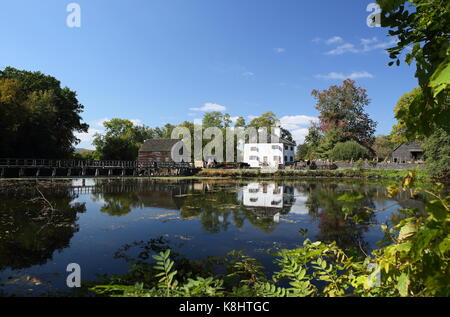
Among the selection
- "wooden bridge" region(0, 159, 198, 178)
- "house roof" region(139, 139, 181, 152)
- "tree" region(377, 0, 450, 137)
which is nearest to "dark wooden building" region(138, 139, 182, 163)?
"house roof" region(139, 139, 181, 152)

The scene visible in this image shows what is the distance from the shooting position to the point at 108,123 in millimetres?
70250

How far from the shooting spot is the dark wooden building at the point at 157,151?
50484 mm

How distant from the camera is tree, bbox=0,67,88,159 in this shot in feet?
98.3

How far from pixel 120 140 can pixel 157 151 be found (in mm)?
7216

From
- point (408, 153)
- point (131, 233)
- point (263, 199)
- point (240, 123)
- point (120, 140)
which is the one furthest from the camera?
point (240, 123)

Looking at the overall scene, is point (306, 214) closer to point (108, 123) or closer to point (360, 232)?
point (360, 232)

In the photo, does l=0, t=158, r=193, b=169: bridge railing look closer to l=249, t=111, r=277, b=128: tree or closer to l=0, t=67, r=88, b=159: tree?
l=0, t=67, r=88, b=159: tree

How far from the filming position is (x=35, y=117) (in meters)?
33.3

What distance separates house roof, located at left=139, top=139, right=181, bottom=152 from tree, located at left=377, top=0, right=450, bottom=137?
50.3m

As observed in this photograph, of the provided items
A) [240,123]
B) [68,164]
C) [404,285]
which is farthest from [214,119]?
[404,285]

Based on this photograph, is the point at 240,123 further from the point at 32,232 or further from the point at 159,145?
the point at 32,232

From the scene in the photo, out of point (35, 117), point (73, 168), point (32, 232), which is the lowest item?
point (32, 232)

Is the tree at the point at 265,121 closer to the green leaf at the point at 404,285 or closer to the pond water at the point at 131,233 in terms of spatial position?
the pond water at the point at 131,233
